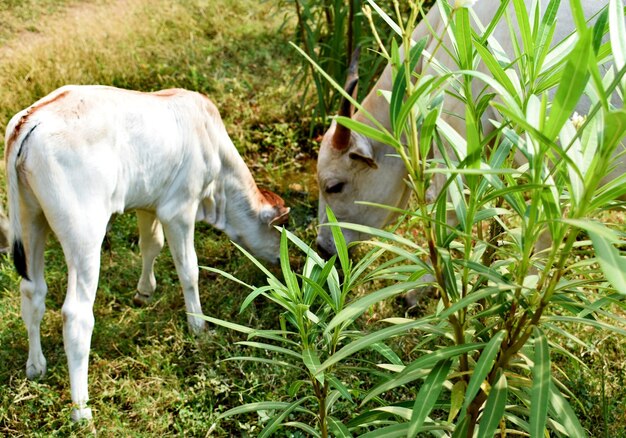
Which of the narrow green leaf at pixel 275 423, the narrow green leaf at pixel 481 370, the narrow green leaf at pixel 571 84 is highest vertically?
the narrow green leaf at pixel 571 84

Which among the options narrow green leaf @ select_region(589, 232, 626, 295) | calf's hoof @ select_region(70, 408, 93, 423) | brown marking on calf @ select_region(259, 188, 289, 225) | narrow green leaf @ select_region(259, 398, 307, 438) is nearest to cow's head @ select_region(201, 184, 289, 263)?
brown marking on calf @ select_region(259, 188, 289, 225)

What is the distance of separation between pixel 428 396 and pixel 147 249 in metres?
3.16

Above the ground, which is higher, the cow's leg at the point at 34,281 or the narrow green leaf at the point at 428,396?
the narrow green leaf at the point at 428,396

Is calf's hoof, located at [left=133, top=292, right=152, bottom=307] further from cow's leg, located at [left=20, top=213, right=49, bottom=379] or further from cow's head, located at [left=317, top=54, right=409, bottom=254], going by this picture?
cow's head, located at [left=317, top=54, right=409, bottom=254]

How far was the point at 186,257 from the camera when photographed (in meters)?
4.64

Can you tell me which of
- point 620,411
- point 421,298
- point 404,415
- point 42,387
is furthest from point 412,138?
point 421,298

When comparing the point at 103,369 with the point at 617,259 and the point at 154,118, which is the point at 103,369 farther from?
the point at 617,259

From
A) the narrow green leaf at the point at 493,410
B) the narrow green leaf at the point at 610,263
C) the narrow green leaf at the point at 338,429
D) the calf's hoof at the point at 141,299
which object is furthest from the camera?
the calf's hoof at the point at 141,299

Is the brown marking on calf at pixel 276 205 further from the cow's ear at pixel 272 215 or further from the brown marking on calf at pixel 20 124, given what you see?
the brown marking on calf at pixel 20 124

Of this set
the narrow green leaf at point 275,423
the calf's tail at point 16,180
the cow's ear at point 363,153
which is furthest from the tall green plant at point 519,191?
the cow's ear at point 363,153

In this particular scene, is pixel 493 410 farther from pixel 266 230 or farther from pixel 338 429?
pixel 266 230

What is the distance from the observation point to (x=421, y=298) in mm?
5109

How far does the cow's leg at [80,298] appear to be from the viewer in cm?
382

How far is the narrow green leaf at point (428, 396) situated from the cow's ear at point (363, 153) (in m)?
2.72
